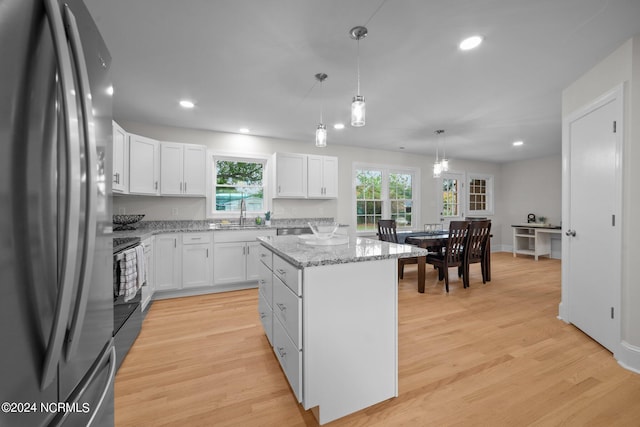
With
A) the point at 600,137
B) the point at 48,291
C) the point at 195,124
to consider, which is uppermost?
the point at 195,124

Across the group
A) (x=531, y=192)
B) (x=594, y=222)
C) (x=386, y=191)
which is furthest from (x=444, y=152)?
(x=594, y=222)

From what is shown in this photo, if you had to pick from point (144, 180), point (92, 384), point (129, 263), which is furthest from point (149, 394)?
point (144, 180)

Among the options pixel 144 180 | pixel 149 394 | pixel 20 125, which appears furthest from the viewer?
pixel 144 180

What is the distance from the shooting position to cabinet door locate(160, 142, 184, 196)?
3.84 metres

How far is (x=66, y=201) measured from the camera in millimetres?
582

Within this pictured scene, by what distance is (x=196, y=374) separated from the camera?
1.93 meters

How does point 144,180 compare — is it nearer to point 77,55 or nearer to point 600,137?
point 77,55

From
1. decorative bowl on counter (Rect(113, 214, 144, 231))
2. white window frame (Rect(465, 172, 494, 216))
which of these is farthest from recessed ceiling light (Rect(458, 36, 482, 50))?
white window frame (Rect(465, 172, 494, 216))

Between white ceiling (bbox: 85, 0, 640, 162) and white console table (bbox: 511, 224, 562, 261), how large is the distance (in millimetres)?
3438

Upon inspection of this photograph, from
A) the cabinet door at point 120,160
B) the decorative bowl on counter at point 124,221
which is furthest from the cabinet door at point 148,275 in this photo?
the cabinet door at point 120,160

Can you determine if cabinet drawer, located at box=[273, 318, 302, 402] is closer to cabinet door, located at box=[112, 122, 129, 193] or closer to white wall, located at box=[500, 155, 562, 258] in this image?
cabinet door, located at box=[112, 122, 129, 193]

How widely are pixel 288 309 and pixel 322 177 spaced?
3.53m

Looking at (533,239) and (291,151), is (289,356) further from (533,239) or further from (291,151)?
(533,239)

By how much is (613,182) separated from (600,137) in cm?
44
